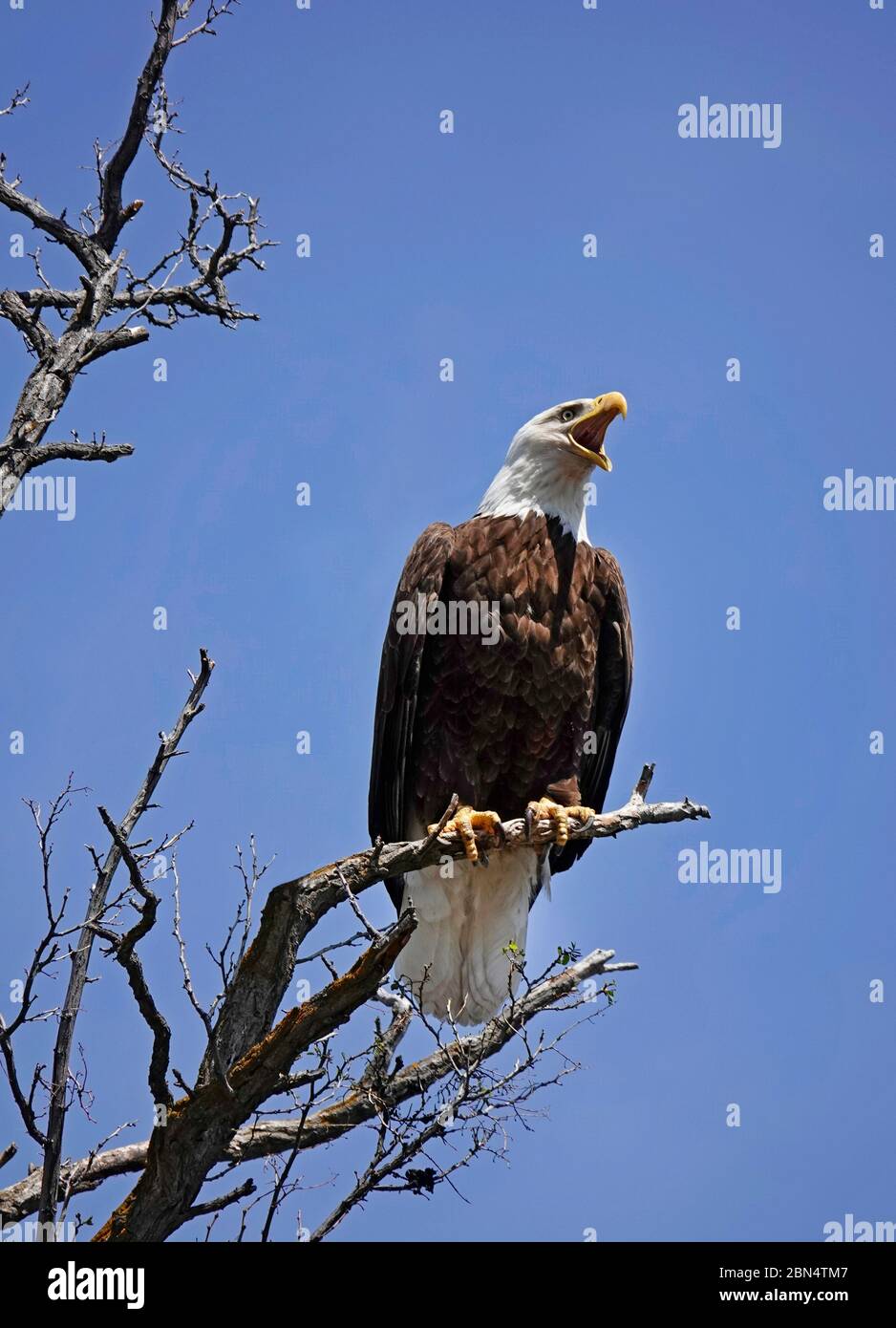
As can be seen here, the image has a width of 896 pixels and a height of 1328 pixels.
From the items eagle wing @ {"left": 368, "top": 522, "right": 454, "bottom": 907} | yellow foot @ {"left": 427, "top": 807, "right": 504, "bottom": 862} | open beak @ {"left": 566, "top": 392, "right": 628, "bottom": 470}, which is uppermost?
open beak @ {"left": 566, "top": 392, "right": 628, "bottom": 470}

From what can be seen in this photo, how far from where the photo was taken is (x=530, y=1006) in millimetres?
5758

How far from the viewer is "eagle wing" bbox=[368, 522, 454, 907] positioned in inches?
256

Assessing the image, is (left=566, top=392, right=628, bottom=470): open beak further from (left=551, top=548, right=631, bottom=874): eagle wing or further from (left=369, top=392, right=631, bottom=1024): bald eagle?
(left=551, top=548, right=631, bottom=874): eagle wing

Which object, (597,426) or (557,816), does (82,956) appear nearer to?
(557,816)

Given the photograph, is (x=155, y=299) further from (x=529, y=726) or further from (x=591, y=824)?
(x=591, y=824)

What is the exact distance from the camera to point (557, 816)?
20.2ft

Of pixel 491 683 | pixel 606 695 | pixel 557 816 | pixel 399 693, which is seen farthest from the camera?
pixel 606 695

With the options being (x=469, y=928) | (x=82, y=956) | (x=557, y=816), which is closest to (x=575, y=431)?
(x=557, y=816)

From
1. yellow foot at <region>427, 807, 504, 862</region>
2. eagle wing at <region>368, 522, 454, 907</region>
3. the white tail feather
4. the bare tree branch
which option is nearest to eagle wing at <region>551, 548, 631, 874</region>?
the white tail feather

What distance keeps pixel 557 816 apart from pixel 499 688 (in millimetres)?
677

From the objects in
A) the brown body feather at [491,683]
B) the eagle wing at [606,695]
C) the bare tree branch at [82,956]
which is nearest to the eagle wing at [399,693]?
the brown body feather at [491,683]

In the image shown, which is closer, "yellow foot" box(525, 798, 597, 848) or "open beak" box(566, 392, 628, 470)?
"yellow foot" box(525, 798, 597, 848)
